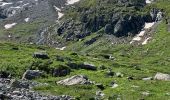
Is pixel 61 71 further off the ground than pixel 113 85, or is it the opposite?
pixel 113 85

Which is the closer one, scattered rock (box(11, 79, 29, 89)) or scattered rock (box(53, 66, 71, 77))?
scattered rock (box(11, 79, 29, 89))

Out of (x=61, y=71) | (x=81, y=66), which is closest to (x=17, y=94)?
(x=61, y=71)

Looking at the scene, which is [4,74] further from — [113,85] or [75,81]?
[113,85]

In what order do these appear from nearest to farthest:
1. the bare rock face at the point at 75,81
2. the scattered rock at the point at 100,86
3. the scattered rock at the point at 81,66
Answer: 1. the scattered rock at the point at 100,86
2. the bare rock face at the point at 75,81
3. the scattered rock at the point at 81,66

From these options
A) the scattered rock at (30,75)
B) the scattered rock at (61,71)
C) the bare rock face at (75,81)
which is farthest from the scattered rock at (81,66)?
the bare rock face at (75,81)

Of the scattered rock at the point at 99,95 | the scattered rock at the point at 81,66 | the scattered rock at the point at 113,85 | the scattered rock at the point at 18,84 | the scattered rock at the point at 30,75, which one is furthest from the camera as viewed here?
the scattered rock at the point at 81,66

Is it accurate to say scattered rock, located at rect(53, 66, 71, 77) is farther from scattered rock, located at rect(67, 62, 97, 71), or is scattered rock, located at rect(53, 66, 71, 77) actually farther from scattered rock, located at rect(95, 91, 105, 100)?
scattered rock, located at rect(95, 91, 105, 100)

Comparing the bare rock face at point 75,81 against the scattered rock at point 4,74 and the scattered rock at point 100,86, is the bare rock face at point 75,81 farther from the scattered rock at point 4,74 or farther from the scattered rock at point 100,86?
the scattered rock at point 4,74

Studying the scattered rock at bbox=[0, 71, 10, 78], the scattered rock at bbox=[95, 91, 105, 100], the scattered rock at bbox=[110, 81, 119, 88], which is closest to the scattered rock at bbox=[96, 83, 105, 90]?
the scattered rock at bbox=[110, 81, 119, 88]

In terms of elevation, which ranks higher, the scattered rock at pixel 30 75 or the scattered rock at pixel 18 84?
the scattered rock at pixel 18 84

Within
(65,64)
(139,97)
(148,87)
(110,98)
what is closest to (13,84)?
(110,98)

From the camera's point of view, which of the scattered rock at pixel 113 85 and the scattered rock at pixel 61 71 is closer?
the scattered rock at pixel 113 85

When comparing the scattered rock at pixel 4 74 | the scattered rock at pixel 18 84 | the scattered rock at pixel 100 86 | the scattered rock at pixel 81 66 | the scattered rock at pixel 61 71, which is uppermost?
the scattered rock at pixel 18 84

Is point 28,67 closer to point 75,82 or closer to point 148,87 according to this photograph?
point 75,82
